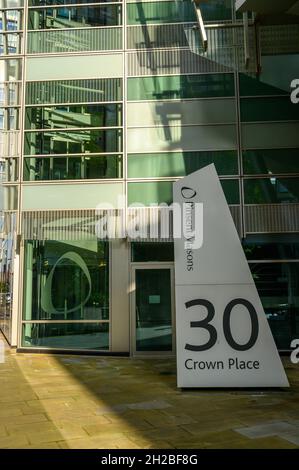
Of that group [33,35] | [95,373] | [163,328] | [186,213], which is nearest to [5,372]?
[95,373]

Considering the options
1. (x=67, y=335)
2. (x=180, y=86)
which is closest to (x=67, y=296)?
(x=67, y=335)

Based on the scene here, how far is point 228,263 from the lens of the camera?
29.3ft

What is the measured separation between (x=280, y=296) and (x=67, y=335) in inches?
234

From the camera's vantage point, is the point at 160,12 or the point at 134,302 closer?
the point at 134,302

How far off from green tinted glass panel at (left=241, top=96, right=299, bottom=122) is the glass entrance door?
15.9 feet

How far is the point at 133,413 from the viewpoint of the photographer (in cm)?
734

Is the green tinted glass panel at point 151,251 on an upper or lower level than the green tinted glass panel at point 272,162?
lower

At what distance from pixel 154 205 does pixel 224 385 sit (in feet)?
20.5

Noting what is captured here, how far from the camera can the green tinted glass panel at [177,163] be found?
13.7m

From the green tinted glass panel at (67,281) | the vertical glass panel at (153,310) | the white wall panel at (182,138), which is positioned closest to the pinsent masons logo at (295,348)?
the vertical glass panel at (153,310)

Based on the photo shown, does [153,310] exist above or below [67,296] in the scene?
below

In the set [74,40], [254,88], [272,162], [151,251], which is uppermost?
[74,40]

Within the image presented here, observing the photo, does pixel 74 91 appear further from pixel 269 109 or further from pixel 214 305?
pixel 214 305

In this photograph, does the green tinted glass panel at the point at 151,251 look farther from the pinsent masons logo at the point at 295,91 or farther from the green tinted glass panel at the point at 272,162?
the pinsent masons logo at the point at 295,91
